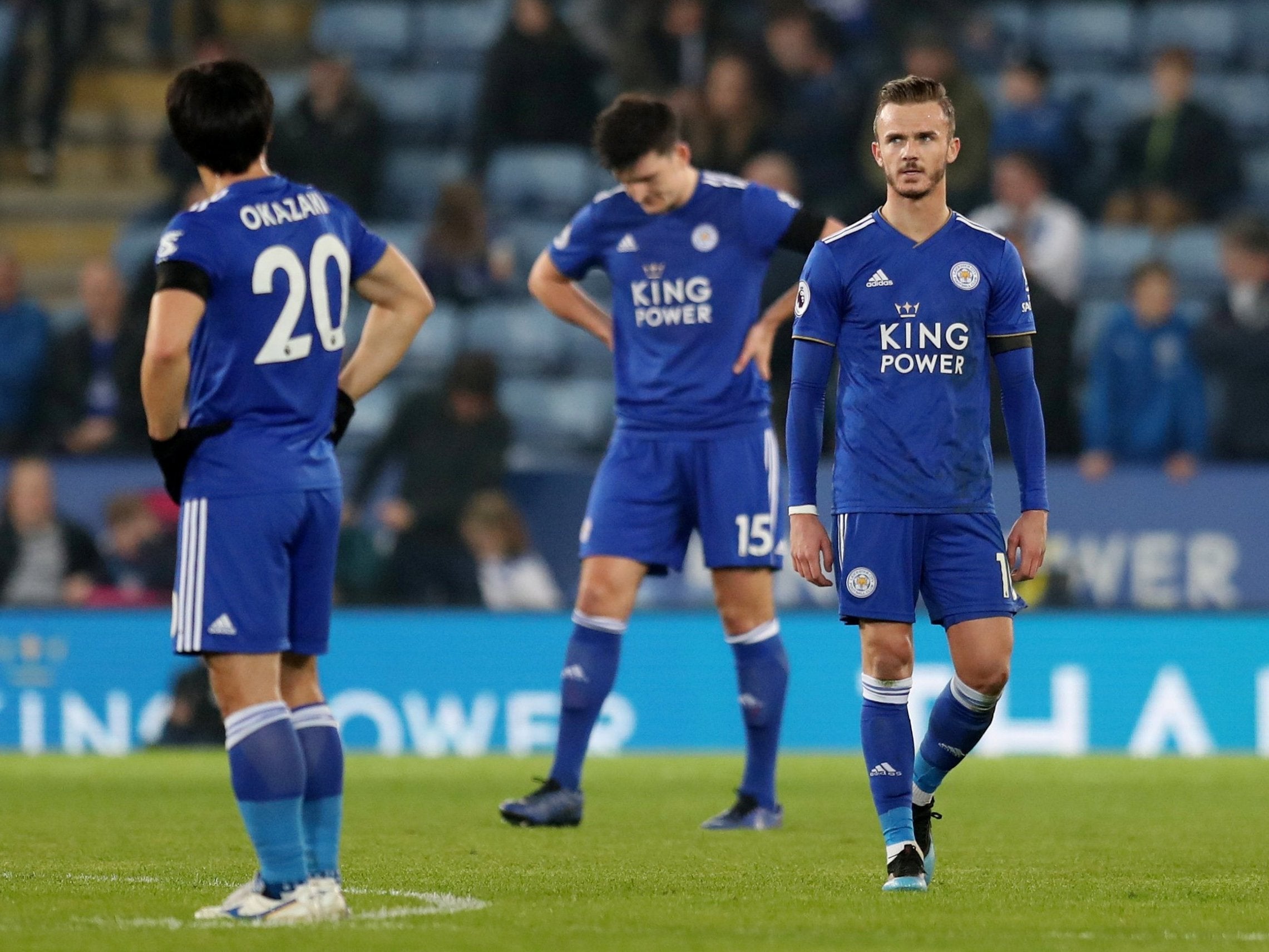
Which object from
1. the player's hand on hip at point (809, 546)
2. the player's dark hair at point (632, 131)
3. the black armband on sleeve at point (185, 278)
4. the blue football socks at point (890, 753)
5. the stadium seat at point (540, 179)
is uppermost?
the stadium seat at point (540, 179)

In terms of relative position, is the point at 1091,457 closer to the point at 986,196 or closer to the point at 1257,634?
the point at 1257,634

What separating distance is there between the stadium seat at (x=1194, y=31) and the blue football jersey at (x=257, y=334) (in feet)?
41.0

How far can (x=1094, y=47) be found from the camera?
52.9 ft

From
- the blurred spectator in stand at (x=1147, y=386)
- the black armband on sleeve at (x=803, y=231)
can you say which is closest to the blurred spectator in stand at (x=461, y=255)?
the blurred spectator in stand at (x=1147, y=386)

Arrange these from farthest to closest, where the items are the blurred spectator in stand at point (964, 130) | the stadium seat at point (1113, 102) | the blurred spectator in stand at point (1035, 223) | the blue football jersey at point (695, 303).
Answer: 1. the stadium seat at point (1113, 102)
2. the blurred spectator in stand at point (964, 130)
3. the blurred spectator in stand at point (1035, 223)
4. the blue football jersey at point (695, 303)

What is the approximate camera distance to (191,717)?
10.9 metres

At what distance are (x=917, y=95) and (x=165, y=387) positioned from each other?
2050 millimetres

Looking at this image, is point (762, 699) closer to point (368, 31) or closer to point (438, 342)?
point (438, 342)

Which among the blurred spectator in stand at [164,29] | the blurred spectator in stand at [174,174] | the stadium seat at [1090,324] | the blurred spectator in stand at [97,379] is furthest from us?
the blurred spectator in stand at [164,29]

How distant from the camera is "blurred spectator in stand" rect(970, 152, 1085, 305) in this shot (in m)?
12.8

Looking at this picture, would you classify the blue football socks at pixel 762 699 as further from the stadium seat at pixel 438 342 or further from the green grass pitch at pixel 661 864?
the stadium seat at pixel 438 342

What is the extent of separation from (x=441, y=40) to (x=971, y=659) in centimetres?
1194

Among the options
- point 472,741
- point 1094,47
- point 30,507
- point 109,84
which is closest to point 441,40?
point 109,84

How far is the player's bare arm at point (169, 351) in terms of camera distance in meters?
4.53
